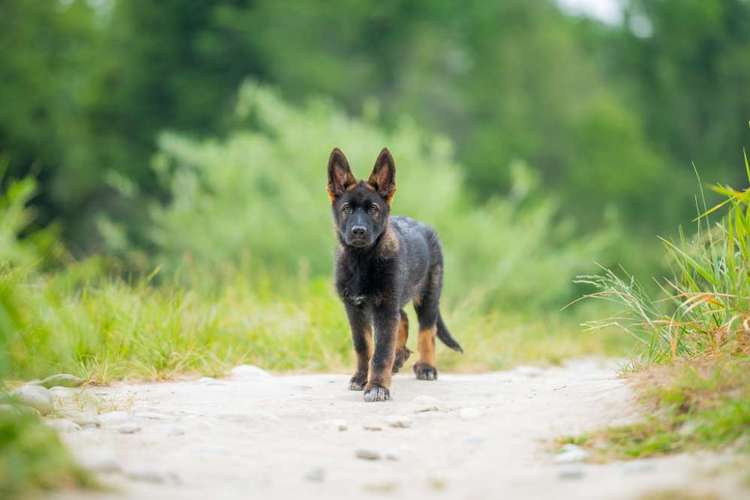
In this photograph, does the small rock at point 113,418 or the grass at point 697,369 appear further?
the small rock at point 113,418

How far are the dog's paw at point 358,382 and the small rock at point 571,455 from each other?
91.7 inches

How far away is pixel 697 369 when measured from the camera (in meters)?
4.84

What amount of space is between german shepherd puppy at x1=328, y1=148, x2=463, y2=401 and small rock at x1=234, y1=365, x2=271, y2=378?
0.91 metres

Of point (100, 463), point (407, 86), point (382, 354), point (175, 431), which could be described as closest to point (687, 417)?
point (382, 354)

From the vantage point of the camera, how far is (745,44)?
34.6 m

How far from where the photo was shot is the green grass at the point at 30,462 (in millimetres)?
3326

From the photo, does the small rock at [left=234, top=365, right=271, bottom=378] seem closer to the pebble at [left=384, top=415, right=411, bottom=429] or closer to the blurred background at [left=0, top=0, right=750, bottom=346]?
the pebble at [left=384, top=415, right=411, bottom=429]

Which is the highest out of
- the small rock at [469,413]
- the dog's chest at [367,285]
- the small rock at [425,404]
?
the dog's chest at [367,285]

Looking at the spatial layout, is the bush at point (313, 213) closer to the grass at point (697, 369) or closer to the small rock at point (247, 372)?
→ the small rock at point (247, 372)

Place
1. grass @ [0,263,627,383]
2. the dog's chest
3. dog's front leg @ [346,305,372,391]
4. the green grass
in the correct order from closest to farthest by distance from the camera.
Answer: the green grass, the dog's chest, dog's front leg @ [346,305,372,391], grass @ [0,263,627,383]

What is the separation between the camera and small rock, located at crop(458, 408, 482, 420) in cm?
525

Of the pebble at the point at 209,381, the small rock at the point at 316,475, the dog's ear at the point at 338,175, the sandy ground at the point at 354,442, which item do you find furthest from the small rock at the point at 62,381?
the small rock at the point at 316,475

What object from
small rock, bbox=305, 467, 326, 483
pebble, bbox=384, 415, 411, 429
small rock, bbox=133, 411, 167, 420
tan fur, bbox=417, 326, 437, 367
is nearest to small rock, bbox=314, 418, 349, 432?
pebble, bbox=384, 415, 411, 429

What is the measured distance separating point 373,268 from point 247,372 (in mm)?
1410
